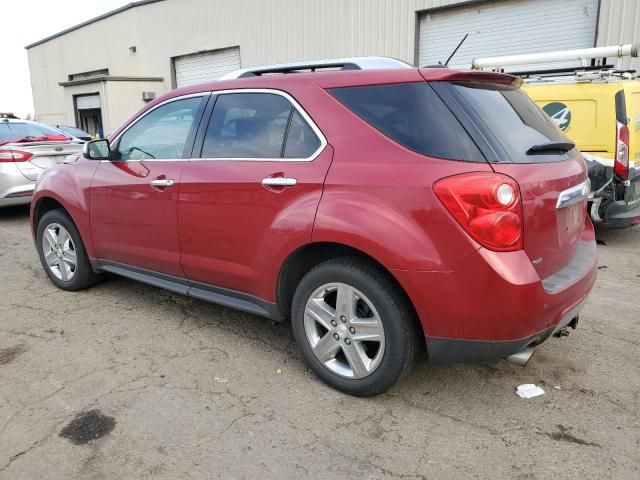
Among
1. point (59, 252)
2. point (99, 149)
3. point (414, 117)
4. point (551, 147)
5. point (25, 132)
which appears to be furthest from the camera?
point (25, 132)

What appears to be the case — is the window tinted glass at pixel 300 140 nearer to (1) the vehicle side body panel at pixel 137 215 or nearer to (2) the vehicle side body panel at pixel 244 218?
(2) the vehicle side body panel at pixel 244 218

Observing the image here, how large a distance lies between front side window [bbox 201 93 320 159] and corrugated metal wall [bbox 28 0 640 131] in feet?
30.3

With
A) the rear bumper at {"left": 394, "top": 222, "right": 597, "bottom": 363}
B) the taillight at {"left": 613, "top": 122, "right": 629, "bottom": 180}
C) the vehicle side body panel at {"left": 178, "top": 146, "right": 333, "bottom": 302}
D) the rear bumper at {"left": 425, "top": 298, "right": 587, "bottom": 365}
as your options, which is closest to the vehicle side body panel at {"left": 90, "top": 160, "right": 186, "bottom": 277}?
the vehicle side body panel at {"left": 178, "top": 146, "right": 333, "bottom": 302}

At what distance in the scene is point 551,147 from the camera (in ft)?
9.00

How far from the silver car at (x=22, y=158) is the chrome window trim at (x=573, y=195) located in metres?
6.89

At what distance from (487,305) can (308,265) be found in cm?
110

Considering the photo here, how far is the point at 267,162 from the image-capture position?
3.08 metres

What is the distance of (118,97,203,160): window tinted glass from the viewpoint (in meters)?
3.63

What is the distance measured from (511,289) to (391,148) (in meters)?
0.88

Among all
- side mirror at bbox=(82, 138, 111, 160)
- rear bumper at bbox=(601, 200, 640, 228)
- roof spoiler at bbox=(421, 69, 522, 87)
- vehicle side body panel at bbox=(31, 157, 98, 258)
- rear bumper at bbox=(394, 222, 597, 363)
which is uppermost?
roof spoiler at bbox=(421, 69, 522, 87)

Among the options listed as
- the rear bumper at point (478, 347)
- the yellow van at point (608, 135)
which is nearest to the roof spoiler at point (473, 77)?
the rear bumper at point (478, 347)

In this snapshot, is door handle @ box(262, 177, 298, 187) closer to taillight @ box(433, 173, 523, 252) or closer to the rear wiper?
taillight @ box(433, 173, 523, 252)

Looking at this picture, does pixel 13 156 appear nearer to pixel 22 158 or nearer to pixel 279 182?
pixel 22 158

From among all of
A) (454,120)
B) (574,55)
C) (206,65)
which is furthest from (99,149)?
(206,65)
